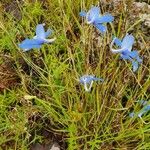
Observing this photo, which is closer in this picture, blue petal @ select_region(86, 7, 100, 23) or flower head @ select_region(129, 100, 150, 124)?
blue petal @ select_region(86, 7, 100, 23)

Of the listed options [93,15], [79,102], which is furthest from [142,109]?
[93,15]

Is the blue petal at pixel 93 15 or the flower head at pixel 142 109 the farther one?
the flower head at pixel 142 109

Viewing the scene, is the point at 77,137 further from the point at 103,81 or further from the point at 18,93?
the point at 18,93

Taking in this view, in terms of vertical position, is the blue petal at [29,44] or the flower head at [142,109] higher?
the blue petal at [29,44]

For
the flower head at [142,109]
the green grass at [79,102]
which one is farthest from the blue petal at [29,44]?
the flower head at [142,109]

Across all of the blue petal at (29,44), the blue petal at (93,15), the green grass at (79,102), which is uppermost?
the blue petal at (93,15)

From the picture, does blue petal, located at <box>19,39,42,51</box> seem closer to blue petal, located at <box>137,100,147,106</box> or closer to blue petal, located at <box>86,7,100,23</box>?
blue petal, located at <box>86,7,100,23</box>

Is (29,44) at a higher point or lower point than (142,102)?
higher

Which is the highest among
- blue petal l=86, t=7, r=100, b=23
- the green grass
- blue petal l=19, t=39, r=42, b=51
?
blue petal l=86, t=7, r=100, b=23

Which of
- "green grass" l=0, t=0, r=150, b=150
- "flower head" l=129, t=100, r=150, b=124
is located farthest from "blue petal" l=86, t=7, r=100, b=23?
"flower head" l=129, t=100, r=150, b=124

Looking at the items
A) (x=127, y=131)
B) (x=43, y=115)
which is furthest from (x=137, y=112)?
(x=43, y=115)

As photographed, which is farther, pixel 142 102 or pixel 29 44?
pixel 142 102

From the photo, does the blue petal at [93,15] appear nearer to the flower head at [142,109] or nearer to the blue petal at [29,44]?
the blue petal at [29,44]

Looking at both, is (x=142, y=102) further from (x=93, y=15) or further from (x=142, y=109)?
(x=93, y=15)
